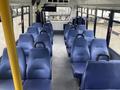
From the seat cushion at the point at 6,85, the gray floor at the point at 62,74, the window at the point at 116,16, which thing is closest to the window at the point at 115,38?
the window at the point at 116,16

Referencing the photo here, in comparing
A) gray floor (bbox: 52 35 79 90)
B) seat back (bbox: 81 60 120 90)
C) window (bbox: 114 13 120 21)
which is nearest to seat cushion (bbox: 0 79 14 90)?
seat back (bbox: 81 60 120 90)

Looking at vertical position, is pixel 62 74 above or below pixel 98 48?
below

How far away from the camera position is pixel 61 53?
7.37m

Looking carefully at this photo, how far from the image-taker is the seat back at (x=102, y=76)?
2844 mm

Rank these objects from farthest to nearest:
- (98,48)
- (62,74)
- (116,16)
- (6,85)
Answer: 1. (62,74)
2. (98,48)
3. (116,16)
4. (6,85)

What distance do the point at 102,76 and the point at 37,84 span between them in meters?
1.09

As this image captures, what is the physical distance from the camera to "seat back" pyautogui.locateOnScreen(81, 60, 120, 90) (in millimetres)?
2844

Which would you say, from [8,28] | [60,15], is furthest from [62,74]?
[60,15]

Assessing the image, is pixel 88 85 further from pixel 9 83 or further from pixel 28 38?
pixel 28 38

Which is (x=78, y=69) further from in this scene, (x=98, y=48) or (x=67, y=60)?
(x=67, y=60)

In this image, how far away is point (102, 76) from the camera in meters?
2.91

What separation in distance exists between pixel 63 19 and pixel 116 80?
10042mm

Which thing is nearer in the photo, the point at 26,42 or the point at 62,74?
the point at 62,74

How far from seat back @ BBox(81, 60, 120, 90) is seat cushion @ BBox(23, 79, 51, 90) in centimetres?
65
